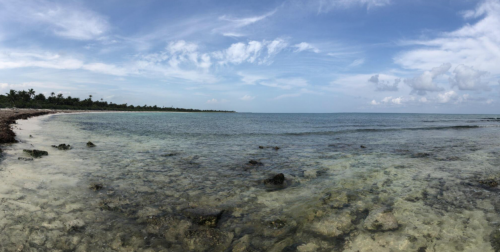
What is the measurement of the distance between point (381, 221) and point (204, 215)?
15.9 feet

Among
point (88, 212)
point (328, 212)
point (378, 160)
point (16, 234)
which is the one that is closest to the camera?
point (16, 234)

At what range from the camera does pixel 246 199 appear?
26.0 feet

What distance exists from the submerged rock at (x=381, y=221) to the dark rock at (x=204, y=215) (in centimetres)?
394

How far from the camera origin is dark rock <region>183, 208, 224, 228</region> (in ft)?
19.7

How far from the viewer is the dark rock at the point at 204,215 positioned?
19.7ft

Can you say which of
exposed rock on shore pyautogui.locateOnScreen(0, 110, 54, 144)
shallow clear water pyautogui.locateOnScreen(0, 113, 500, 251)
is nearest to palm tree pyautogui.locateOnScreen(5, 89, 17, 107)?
exposed rock on shore pyautogui.locateOnScreen(0, 110, 54, 144)

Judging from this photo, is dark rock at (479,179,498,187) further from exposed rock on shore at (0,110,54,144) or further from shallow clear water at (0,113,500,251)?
exposed rock on shore at (0,110,54,144)

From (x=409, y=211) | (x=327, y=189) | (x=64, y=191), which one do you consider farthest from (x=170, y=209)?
(x=409, y=211)

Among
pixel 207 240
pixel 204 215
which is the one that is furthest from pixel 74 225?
pixel 207 240

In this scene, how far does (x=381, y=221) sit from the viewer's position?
6.23 meters

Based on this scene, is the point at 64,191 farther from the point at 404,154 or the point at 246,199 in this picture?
the point at 404,154

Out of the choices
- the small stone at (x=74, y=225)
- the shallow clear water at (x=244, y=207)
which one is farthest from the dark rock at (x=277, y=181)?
the small stone at (x=74, y=225)

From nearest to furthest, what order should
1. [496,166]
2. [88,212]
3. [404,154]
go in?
1. [88,212]
2. [496,166]
3. [404,154]

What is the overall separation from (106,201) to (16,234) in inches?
89.5
